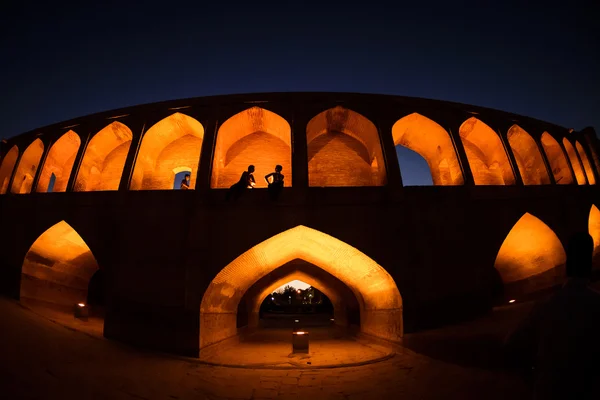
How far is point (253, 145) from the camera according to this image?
33.9ft

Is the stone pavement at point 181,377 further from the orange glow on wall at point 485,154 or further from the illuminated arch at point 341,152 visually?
the orange glow on wall at point 485,154

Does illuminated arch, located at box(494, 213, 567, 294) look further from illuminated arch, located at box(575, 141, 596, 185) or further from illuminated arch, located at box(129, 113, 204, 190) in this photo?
illuminated arch, located at box(129, 113, 204, 190)

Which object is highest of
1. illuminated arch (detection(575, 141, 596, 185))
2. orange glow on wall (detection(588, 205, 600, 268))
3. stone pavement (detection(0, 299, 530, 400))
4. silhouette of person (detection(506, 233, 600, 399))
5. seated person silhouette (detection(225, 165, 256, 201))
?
illuminated arch (detection(575, 141, 596, 185))

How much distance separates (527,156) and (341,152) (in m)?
5.87

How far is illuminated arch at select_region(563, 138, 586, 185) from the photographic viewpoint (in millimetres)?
10164

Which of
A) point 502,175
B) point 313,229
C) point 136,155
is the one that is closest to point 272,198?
point 313,229

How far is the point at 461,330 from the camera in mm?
6484

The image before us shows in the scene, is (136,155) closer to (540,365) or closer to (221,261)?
(221,261)

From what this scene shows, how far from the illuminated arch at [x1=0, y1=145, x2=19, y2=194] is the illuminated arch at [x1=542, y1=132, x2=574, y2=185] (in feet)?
57.0

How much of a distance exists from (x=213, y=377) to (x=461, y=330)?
16.0 feet

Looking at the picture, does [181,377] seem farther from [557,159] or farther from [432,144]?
[557,159]

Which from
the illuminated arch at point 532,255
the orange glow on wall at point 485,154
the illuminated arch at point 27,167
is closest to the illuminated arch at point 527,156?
the orange glow on wall at point 485,154

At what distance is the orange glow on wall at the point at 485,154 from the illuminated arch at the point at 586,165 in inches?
109

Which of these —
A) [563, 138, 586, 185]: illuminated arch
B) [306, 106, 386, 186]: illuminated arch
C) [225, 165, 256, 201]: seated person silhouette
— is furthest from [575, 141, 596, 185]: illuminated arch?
[225, 165, 256, 201]: seated person silhouette
